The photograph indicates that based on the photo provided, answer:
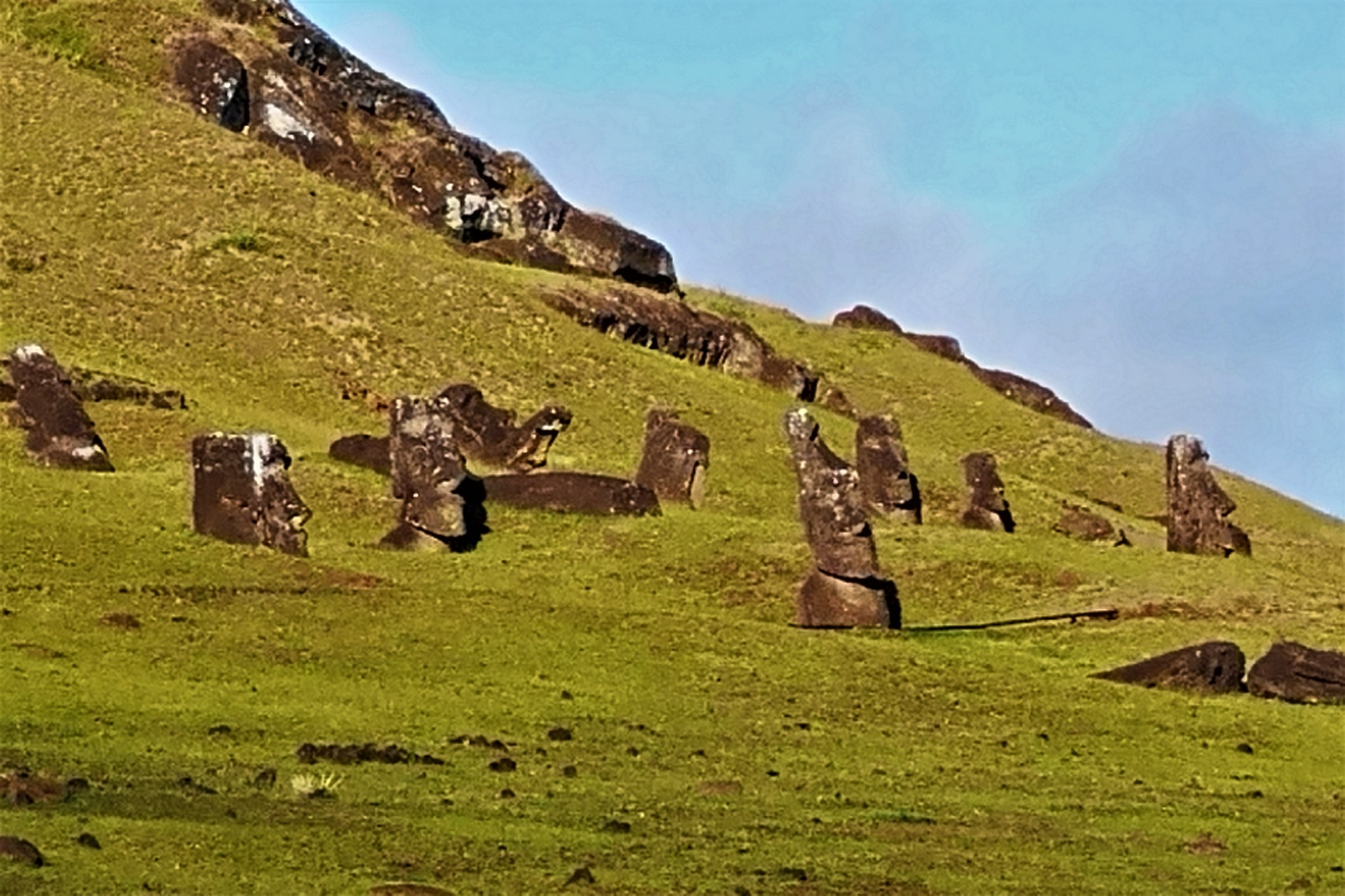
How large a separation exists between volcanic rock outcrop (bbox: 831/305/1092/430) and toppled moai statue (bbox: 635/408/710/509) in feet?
127

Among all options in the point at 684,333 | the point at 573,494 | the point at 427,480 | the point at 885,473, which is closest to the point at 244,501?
the point at 427,480

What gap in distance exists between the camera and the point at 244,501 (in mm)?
48250

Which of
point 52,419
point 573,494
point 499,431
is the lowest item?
point 52,419

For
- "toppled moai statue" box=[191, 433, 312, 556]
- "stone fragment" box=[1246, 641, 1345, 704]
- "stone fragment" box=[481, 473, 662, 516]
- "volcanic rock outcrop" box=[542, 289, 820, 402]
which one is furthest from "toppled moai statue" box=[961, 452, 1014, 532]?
"volcanic rock outcrop" box=[542, 289, 820, 402]

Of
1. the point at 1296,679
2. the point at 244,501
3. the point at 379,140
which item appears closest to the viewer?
the point at 1296,679

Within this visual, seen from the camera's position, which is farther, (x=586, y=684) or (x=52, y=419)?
(x=52, y=419)

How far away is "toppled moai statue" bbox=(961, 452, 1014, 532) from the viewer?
65.2 m

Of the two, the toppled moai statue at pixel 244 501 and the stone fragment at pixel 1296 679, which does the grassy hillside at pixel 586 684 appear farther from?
the stone fragment at pixel 1296 679

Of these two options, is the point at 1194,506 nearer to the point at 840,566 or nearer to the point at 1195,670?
the point at 840,566

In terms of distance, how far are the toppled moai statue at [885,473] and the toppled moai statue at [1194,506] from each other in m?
5.29

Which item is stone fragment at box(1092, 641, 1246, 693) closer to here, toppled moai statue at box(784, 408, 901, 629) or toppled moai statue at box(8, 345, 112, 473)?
toppled moai statue at box(784, 408, 901, 629)

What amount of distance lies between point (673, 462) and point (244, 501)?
1433cm

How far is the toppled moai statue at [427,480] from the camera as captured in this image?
5184 centimetres

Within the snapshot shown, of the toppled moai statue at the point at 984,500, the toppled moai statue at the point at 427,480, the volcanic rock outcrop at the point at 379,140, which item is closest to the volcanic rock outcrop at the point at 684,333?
the volcanic rock outcrop at the point at 379,140
